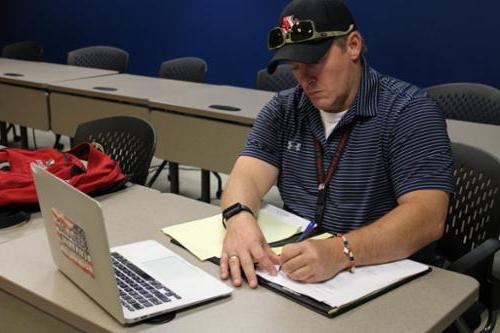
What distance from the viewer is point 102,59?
186 inches

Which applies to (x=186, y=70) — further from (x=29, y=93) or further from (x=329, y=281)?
(x=329, y=281)

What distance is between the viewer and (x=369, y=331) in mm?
1001

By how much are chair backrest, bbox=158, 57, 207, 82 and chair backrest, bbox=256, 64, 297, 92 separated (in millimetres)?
515

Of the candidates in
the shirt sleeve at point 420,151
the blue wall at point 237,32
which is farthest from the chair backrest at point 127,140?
the blue wall at point 237,32

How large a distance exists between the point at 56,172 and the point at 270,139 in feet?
2.05

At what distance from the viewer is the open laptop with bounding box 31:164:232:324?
3.19 feet

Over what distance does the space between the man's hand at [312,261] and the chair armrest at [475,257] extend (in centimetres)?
36

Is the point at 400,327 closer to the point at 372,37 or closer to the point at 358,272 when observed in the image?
the point at 358,272

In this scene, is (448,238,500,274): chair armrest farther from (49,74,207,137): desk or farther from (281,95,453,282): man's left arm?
(49,74,207,137): desk

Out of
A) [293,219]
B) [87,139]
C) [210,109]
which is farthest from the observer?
[210,109]

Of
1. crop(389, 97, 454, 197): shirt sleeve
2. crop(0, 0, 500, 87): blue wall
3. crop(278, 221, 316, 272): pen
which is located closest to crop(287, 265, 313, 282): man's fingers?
crop(278, 221, 316, 272): pen

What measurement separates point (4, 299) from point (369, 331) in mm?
782

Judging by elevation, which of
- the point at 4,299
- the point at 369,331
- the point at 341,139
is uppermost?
the point at 341,139

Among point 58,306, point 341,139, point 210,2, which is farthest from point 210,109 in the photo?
point 210,2
